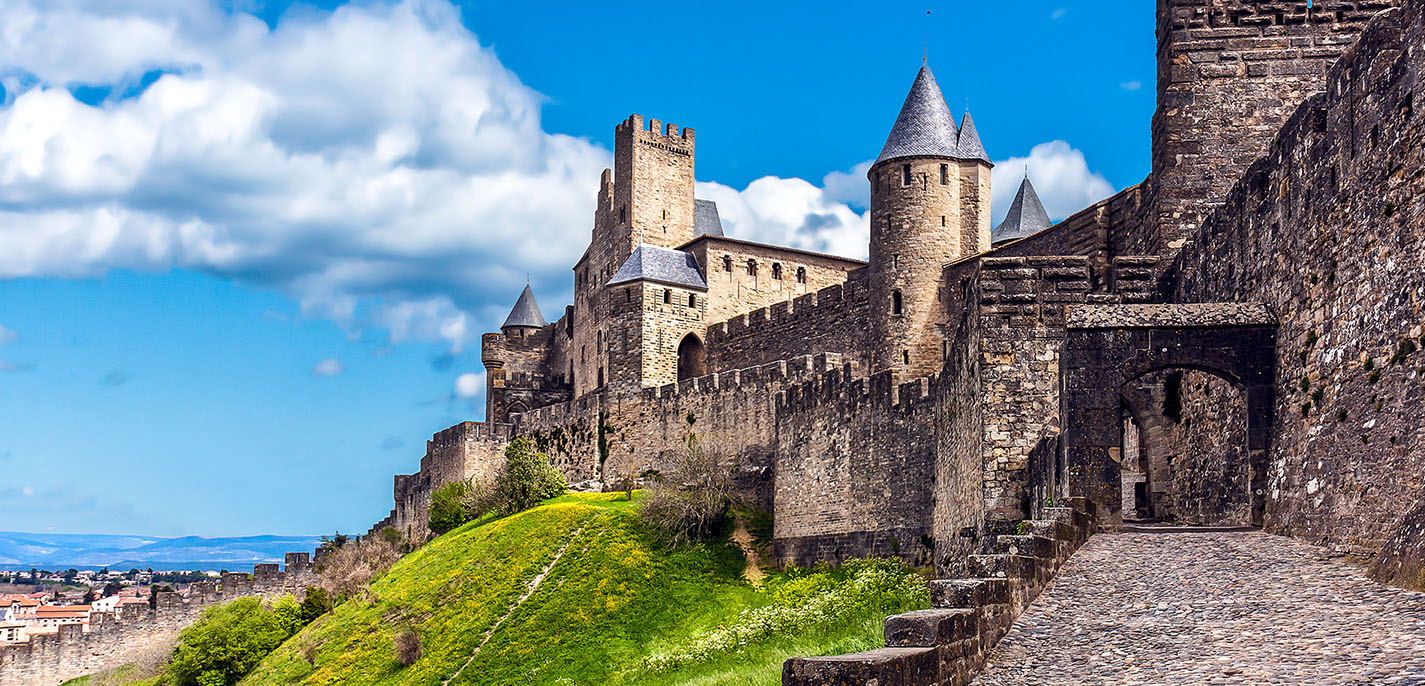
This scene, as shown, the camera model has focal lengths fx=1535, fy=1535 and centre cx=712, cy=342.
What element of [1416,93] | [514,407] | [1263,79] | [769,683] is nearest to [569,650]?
[769,683]

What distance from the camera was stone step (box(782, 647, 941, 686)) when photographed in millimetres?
10180

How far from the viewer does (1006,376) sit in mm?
20484

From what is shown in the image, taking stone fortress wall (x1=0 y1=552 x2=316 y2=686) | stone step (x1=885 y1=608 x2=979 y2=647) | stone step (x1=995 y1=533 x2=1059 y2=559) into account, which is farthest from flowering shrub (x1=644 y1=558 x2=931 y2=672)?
stone fortress wall (x1=0 y1=552 x2=316 y2=686)

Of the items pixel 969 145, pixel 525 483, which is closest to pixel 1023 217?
pixel 969 145

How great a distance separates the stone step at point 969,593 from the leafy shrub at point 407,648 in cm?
2766

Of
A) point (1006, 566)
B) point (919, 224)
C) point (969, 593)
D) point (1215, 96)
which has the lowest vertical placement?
point (969, 593)

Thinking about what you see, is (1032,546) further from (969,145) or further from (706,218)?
(706,218)

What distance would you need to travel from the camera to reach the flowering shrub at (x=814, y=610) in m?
27.5

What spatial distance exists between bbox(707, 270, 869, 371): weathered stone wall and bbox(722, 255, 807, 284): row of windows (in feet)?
11.8

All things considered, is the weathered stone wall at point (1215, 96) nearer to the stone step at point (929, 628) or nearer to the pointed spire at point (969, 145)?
the stone step at point (929, 628)

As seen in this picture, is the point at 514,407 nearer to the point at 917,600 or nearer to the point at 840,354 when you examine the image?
the point at 840,354

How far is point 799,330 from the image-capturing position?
172 ft

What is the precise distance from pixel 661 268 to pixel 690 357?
12.4 feet

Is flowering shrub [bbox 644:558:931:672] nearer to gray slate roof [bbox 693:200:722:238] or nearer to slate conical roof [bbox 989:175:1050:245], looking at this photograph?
slate conical roof [bbox 989:175:1050:245]
